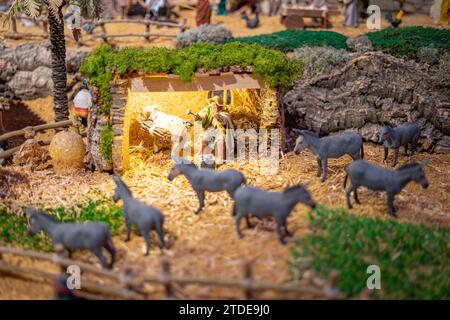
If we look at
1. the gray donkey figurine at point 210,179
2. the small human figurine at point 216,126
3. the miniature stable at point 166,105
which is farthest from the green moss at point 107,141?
the gray donkey figurine at point 210,179

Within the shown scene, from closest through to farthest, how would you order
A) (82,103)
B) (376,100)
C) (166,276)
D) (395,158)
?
(166,276)
(395,158)
(376,100)
(82,103)

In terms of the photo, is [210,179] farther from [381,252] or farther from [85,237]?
[381,252]

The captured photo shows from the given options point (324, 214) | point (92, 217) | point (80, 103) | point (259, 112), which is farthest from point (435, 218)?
point (80, 103)

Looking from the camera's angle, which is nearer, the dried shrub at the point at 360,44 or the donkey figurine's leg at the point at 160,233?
the donkey figurine's leg at the point at 160,233

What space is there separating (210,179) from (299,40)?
28.9 ft

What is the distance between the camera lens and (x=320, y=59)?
15844 millimetres

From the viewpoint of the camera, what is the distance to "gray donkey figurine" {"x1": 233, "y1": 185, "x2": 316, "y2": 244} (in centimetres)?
891

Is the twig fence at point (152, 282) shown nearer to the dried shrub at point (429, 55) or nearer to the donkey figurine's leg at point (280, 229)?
the donkey figurine's leg at point (280, 229)

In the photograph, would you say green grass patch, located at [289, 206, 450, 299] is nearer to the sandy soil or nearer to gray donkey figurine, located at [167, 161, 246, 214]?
the sandy soil

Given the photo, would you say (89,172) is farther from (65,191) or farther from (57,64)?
(57,64)

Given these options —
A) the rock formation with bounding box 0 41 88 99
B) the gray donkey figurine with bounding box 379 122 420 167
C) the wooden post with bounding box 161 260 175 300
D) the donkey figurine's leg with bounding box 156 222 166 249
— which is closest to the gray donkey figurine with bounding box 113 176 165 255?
Answer: the donkey figurine's leg with bounding box 156 222 166 249

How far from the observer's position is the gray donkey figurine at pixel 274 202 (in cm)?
891

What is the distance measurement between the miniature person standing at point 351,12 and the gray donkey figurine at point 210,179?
14224 mm

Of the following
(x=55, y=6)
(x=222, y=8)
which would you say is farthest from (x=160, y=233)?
(x=222, y=8)
